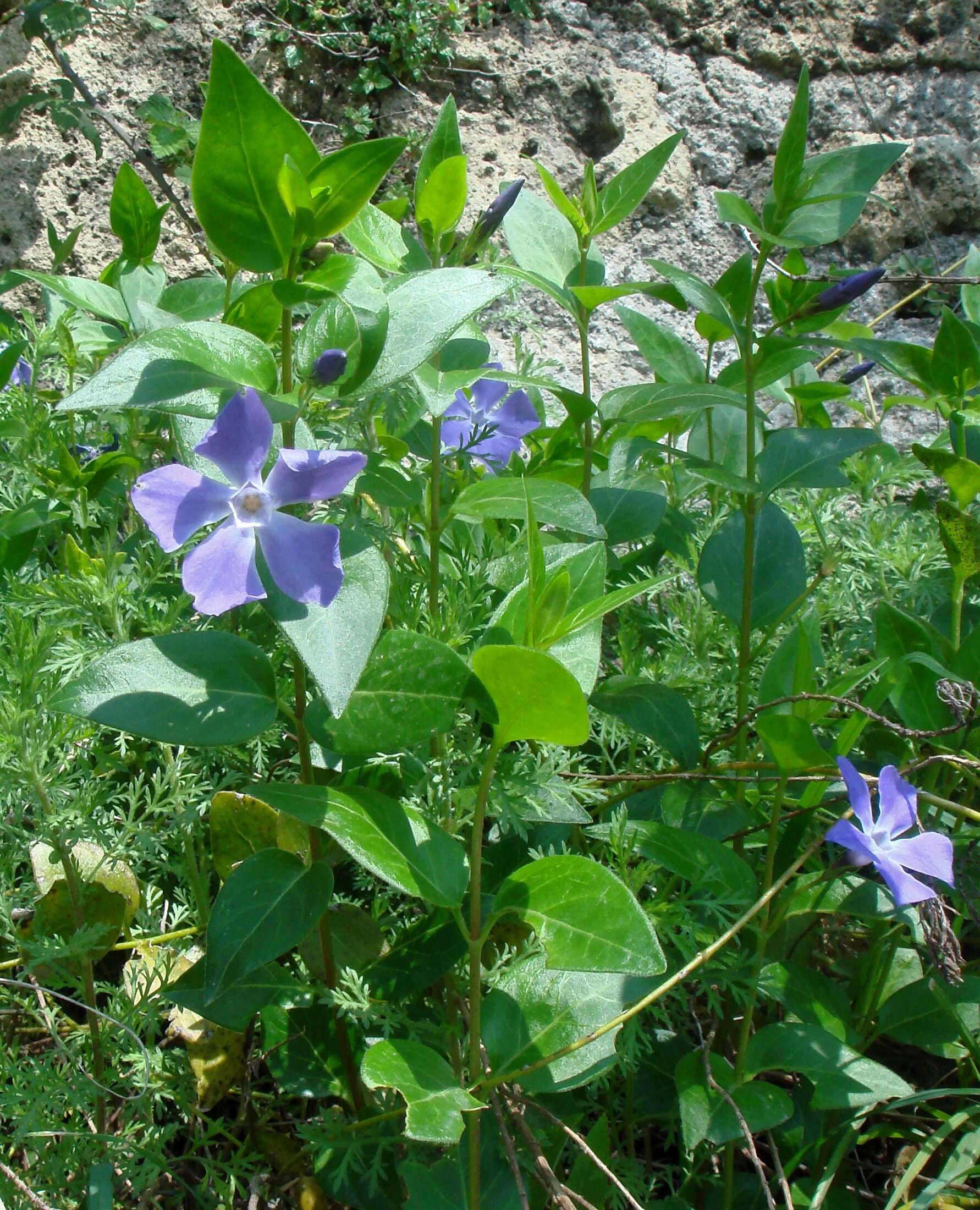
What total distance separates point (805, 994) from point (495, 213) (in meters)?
0.81

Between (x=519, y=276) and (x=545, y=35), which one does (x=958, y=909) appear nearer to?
(x=519, y=276)

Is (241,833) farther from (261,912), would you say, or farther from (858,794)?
(858,794)

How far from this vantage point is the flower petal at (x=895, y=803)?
84cm

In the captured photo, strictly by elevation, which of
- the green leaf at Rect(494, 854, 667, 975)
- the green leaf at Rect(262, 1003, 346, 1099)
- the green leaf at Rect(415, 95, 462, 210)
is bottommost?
the green leaf at Rect(262, 1003, 346, 1099)

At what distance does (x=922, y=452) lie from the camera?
108cm

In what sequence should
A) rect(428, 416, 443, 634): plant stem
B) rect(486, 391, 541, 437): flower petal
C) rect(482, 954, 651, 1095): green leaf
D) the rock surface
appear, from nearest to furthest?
rect(482, 954, 651, 1095): green leaf, rect(428, 416, 443, 634): plant stem, rect(486, 391, 541, 437): flower petal, the rock surface

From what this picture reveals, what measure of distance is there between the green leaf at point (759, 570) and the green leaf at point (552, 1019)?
50 centimetres

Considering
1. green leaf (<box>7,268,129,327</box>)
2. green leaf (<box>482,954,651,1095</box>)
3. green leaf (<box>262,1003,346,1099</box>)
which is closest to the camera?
green leaf (<box>482,954,651,1095</box>)

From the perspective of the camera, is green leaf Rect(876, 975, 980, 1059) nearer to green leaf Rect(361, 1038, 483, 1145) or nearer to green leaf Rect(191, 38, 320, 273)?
green leaf Rect(361, 1038, 483, 1145)

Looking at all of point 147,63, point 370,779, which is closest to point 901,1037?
point 370,779

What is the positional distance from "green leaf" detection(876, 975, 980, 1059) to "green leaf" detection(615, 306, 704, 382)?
78cm

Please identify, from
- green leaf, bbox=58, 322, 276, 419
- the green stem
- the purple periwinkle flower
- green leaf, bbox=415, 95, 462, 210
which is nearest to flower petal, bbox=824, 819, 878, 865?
the green stem

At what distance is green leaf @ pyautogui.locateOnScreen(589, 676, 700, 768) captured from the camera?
0.97 metres

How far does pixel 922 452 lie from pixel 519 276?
486 millimetres
